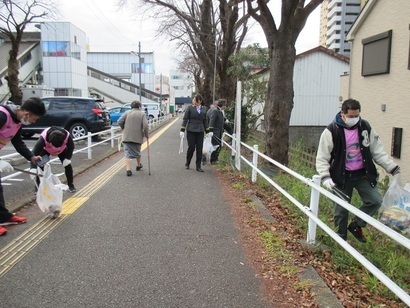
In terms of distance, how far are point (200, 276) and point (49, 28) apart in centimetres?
4632

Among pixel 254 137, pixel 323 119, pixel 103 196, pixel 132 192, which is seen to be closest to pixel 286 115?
pixel 132 192

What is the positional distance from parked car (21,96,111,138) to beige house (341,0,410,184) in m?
10.8

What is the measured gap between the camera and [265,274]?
3660mm

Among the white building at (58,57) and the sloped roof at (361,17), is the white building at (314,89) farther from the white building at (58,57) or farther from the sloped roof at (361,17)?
the white building at (58,57)

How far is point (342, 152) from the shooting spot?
4.05m

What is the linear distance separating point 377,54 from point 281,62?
22.2 feet

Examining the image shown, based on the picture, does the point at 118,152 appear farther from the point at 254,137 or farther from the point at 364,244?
the point at 364,244

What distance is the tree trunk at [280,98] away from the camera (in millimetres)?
8633

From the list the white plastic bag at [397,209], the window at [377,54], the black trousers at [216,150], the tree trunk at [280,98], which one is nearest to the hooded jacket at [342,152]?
the white plastic bag at [397,209]

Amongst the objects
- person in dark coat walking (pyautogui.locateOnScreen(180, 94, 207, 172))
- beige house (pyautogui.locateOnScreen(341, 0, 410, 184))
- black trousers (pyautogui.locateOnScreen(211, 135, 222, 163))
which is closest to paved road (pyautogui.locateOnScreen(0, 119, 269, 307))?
person in dark coat walking (pyautogui.locateOnScreen(180, 94, 207, 172))

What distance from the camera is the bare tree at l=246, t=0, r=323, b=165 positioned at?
8.51 meters

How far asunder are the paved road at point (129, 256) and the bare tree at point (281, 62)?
10.1 ft

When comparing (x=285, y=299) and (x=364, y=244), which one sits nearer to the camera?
(x=285, y=299)

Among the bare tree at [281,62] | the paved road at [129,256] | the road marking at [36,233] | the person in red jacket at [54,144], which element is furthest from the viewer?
the bare tree at [281,62]
